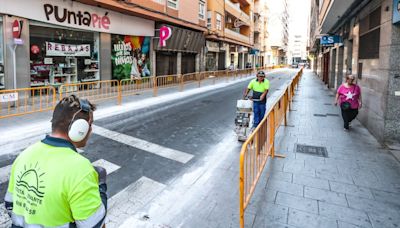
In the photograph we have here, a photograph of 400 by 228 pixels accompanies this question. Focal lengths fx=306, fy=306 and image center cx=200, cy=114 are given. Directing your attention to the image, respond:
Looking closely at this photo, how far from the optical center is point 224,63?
120 ft

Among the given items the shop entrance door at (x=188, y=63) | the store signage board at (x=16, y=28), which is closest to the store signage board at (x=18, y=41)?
the store signage board at (x=16, y=28)

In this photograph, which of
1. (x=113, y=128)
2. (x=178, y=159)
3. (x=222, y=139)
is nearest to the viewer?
(x=178, y=159)

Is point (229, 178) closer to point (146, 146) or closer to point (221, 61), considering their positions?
point (146, 146)

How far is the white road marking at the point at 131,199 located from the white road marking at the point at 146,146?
4.04 feet

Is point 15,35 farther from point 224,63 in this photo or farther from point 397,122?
point 224,63

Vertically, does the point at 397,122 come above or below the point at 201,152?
above

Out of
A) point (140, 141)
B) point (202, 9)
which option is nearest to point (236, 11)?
point (202, 9)

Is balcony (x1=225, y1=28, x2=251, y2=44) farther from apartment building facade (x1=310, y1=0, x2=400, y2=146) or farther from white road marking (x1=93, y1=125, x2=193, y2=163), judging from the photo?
white road marking (x1=93, y1=125, x2=193, y2=163)

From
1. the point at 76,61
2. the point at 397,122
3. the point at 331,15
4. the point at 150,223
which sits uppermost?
the point at 331,15

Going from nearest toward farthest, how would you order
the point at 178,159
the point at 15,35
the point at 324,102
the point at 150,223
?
the point at 150,223 → the point at 178,159 → the point at 15,35 → the point at 324,102

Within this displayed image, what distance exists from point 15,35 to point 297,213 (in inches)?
455

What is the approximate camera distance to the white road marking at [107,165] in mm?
5465

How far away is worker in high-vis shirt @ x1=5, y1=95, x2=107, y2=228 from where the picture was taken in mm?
1626

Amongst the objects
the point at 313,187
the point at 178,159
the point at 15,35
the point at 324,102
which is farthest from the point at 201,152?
the point at 324,102
